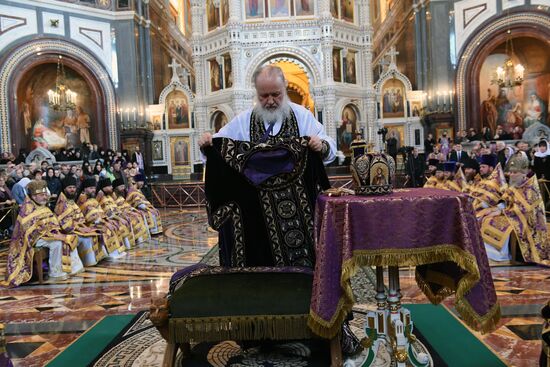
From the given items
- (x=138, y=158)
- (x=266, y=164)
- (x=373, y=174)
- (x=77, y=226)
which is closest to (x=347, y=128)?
(x=138, y=158)

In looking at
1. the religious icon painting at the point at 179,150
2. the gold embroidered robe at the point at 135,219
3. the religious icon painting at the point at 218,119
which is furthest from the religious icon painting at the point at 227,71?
the gold embroidered robe at the point at 135,219

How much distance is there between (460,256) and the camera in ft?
8.55

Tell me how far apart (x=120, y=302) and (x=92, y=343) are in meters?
1.41

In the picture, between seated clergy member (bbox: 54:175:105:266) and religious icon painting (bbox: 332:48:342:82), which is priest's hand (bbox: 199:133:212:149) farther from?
religious icon painting (bbox: 332:48:342:82)

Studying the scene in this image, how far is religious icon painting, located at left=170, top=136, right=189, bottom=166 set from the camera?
25188mm

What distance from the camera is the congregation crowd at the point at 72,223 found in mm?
6840

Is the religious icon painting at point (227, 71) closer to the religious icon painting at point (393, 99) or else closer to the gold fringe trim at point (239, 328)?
the religious icon painting at point (393, 99)

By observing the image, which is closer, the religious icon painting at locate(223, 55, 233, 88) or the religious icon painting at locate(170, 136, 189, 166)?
the religious icon painting at locate(223, 55, 233, 88)

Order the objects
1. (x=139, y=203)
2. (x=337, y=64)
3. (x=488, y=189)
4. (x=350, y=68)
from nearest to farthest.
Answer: (x=488, y=189) < (x=139, y=203) < (x=337, y=64) < (x=350, y=68)

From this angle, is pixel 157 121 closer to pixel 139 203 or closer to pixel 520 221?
pixel 139 203

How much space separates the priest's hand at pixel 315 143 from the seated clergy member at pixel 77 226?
17.5 ft

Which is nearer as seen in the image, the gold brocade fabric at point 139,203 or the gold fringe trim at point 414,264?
the gold fringe trim at point 414,264

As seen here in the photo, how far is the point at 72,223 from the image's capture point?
7602 mm

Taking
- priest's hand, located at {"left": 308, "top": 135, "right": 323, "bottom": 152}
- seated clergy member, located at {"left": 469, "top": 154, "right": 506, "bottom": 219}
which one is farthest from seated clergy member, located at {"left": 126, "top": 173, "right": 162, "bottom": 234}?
priest's hand, located at {"left": 308, "top": 135, "right": 323, "bottom": 152}
